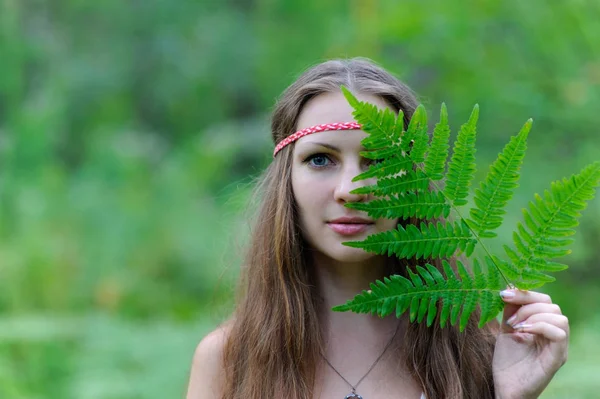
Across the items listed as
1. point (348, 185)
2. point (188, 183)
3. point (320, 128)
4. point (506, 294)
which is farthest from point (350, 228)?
point (188, 183)

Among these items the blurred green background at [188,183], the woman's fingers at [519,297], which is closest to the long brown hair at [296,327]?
the woman's fingers at [519,297]

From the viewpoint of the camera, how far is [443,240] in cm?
151

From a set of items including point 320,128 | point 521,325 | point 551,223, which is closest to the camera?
point 551,223

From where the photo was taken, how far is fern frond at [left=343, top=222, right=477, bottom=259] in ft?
4.94

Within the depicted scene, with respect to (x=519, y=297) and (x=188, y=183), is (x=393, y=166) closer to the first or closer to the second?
(x=519, y=297)

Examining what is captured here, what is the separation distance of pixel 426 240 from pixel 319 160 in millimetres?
407

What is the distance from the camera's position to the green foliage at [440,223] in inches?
57.8

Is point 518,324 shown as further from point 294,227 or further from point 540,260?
point 294,227

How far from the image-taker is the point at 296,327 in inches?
75.2

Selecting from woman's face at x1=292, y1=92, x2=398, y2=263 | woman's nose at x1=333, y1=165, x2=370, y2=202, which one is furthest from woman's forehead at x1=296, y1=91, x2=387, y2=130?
woman's nose at x1=333, y1=165, x2=370, y2=202

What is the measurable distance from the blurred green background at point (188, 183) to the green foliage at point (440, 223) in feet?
3.32

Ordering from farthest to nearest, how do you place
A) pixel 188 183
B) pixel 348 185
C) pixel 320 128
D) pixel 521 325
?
1. pixel 188 183
2. pixel 320 128
3. pixel 348 185
4. pixel 521 325

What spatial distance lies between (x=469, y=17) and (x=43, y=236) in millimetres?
3374

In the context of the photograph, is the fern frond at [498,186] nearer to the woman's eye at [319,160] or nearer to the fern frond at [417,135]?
the fern frond at [417,135]
